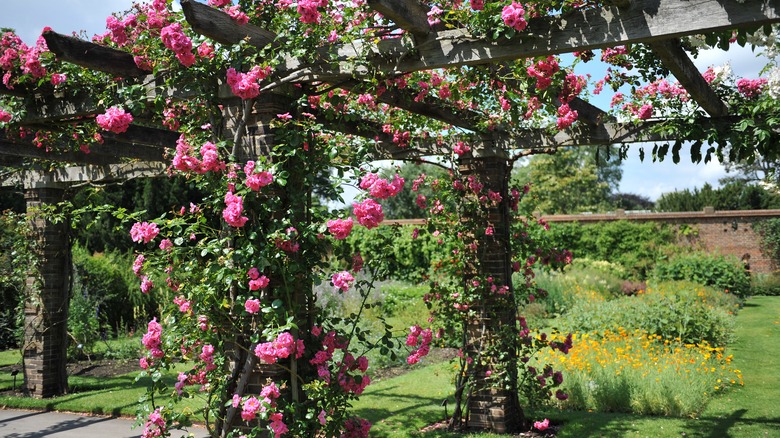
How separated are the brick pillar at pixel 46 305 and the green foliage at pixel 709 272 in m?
13.1

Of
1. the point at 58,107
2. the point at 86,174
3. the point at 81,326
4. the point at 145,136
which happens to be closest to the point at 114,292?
the point at 81,326

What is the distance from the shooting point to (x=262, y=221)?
3.80 meters

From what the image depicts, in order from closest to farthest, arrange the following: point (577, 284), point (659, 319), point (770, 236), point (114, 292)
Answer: point (659, 319), point (114, 292), point (577, 284), point (770, 236)

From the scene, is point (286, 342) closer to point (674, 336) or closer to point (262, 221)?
point (262, 221)

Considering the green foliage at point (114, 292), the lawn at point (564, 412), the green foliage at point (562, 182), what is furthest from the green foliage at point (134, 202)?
the green foliage at point (562, 182)

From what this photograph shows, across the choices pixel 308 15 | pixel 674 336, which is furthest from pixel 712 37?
pixel 674 336

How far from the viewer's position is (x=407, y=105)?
5.24 metres

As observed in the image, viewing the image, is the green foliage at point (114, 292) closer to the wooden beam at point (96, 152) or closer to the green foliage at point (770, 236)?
the wooden beam at point (96, 152)

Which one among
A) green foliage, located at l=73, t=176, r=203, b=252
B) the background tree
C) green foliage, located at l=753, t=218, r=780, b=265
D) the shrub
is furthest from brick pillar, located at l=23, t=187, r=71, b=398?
the background tree

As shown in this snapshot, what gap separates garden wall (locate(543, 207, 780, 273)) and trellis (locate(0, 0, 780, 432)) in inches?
540

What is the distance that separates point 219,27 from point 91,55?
1004 mm

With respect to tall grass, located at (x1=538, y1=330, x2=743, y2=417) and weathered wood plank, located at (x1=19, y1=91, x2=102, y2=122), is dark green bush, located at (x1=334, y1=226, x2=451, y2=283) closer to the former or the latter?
tall grass, located at (x1=538, y1=330, x2=743, y2=417)

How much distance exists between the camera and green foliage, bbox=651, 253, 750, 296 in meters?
16.2

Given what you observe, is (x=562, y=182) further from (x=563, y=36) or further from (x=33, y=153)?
(x=563, y=36)
